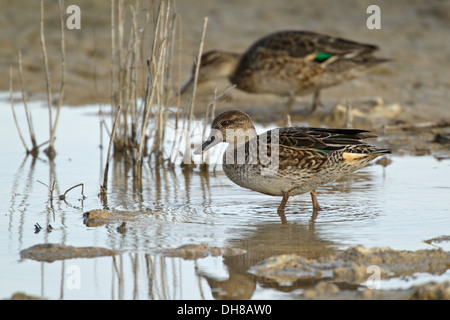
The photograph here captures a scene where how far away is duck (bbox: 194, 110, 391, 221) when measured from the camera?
599 centimetres

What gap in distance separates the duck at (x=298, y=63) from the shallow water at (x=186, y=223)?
7.62ft

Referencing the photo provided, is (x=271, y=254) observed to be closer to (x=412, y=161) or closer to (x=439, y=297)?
(x=439, y=297)

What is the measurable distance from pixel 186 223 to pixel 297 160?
→ 40.5 inches

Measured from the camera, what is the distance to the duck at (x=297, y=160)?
5.99 metres

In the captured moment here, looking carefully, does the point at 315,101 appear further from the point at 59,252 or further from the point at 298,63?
the point at 59,252

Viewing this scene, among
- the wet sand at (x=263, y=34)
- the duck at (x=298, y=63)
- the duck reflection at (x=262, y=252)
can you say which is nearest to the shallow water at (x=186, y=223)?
the duck reflection at (x=262, y=252)

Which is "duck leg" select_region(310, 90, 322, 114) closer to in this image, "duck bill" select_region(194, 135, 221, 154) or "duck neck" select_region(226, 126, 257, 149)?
"duck neck" select_region(226, 126, 257, 149)

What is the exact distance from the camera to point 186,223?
5.60 m

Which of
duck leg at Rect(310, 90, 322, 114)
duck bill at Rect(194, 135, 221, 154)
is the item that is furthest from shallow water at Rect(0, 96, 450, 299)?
Result: duck leg at Rect(310, 90, 322, 114)

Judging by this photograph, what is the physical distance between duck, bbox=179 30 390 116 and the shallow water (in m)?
2.32
